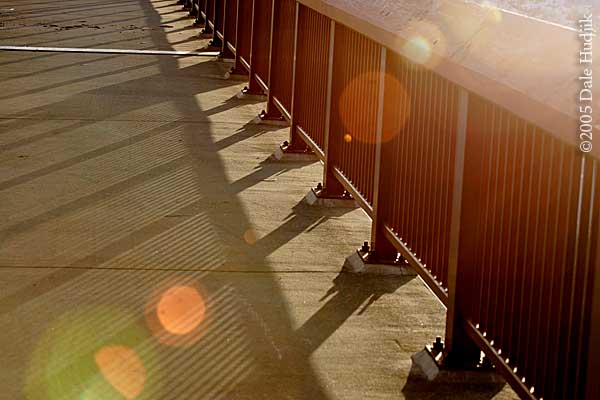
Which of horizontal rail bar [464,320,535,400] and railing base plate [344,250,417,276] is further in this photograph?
railing base plate [344,250,417,276]

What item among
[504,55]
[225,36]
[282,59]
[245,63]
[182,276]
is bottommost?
[225,36]

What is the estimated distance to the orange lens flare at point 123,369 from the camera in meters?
4.68

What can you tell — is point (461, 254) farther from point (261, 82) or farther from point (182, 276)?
point (261, 82)

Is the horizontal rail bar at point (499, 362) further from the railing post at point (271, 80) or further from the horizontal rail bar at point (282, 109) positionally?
the railing post at point (271, 80)

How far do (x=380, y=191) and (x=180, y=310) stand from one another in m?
1.34

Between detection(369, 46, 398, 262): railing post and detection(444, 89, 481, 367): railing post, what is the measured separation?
53.8 inches

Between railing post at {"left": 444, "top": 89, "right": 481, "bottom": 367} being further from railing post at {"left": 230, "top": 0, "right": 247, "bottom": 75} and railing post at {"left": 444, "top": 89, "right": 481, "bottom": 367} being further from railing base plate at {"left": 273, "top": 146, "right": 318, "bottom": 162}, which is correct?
railing post at {"left": 230, "top": 0, "right": 247, "bottom": 75}

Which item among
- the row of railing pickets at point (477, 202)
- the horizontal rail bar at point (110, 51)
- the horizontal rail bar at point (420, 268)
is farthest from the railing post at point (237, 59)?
the horizontal rail bar at point (420, 268)

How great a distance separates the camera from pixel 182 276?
6246 mm

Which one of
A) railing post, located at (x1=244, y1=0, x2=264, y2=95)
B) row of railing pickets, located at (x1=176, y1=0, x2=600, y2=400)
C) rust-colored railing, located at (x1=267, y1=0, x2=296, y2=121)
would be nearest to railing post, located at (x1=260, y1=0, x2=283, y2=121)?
rust-colored railing, located at (x1=267, y1=0, x2=296, y2=121)

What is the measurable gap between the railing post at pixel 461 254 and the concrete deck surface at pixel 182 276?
0.60 ft

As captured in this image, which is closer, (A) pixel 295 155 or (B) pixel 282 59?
(A) pixel 295 155

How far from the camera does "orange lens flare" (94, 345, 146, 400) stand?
4.68 m

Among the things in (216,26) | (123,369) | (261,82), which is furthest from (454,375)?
(216,26)
